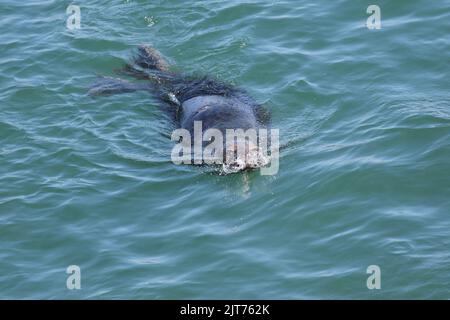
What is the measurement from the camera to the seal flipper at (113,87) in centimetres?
1295

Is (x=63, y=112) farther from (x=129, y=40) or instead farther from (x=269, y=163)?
(x=269, y=163)

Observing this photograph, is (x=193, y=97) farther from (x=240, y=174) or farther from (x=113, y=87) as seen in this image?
(x=240, y=174)

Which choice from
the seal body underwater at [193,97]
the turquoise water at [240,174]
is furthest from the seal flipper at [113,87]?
the turquoise water at [240,174]

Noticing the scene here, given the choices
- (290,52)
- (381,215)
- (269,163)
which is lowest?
(381,215)

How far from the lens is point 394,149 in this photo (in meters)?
10.7

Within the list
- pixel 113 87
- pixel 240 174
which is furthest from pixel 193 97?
pixel 240 174

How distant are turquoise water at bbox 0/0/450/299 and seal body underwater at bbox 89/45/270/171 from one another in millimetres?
208

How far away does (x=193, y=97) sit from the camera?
12.4m

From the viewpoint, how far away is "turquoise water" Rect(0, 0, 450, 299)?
8938 mm

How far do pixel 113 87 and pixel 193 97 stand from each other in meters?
1.33

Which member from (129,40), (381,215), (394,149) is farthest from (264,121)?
(129,40)

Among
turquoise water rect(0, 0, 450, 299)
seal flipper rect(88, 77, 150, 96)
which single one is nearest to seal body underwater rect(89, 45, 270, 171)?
seal flipper rect(88, 77, 150, 96)

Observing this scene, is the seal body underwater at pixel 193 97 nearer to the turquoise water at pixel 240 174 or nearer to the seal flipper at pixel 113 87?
the seal flipper at pixel 113 87

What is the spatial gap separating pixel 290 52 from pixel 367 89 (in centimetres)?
172
